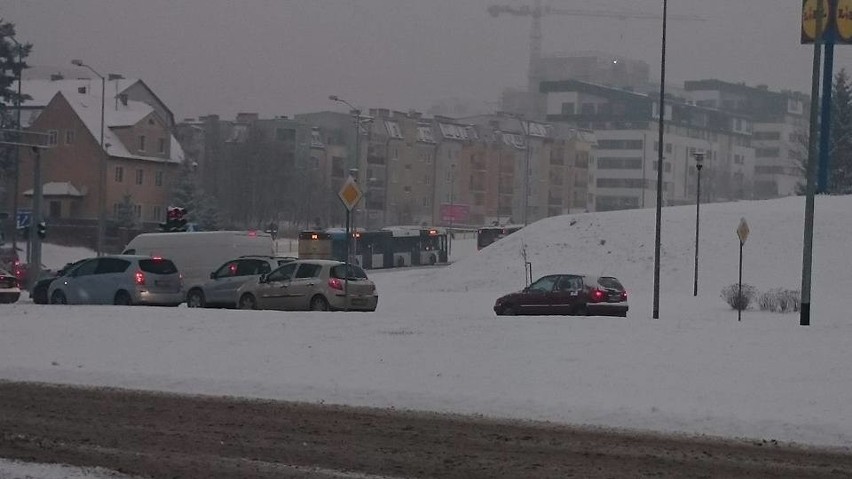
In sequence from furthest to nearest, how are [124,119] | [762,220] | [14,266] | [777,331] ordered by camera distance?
1. [124,119]
2. [762,220]
3. [14,266]
4. [777,331]

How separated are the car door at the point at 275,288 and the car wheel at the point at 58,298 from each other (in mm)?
5601

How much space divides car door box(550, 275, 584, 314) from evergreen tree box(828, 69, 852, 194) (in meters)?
51.2

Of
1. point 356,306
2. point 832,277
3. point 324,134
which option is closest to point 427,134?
point 324,134

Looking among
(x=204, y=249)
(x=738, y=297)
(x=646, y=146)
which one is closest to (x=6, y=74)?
(x=204, y=249)

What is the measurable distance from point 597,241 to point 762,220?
821cm

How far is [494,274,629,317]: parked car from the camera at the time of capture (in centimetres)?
3209

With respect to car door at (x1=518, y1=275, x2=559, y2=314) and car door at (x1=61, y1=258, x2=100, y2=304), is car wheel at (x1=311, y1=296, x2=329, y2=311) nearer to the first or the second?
car door at (x1=61, y1=258, x2=100, y2=304)

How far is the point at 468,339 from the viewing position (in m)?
18.2

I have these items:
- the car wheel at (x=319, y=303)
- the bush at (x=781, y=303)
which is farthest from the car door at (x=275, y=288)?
the bush at (x=781, y=303)

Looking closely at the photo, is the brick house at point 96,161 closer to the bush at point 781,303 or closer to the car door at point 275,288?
the bush at point 781,303

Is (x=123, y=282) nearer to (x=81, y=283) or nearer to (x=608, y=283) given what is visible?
(x=81, y=283)

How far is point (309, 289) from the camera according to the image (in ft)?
94.8

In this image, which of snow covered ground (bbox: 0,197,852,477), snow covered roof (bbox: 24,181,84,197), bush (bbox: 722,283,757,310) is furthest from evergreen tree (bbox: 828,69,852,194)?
snow covered ground (bbox: 0,197,852,477)

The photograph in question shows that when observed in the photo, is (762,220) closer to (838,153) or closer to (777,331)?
(838,153)
